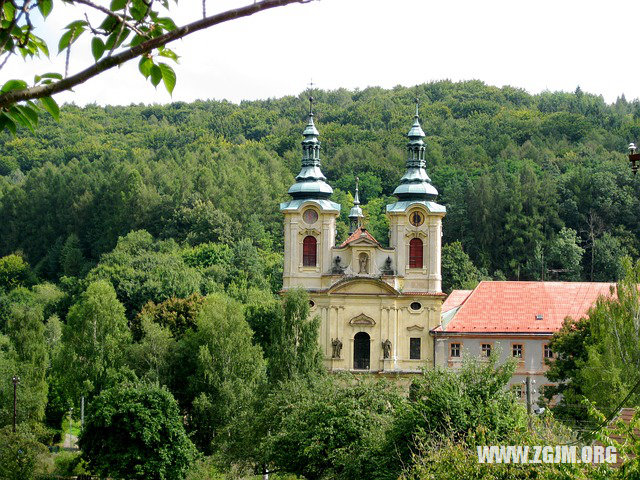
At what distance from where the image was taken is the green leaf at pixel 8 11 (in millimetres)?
5621

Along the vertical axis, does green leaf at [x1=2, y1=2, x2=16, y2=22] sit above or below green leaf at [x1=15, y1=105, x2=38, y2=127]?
above

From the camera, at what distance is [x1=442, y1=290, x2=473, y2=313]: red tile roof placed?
216 feet

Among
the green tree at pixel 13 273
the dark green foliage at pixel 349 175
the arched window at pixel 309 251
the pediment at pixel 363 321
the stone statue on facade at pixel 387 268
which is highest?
the dark green foliage at pixel 349 175

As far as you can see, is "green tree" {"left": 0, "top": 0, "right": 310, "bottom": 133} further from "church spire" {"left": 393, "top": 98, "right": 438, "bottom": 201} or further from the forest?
"church spire" {"left": 393, "top": 98, "right": 438, "bottom": 201}

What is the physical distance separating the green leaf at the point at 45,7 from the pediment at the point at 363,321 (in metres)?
56.2

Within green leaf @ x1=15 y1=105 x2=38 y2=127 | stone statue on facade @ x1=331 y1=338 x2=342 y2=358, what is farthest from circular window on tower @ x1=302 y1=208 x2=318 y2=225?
green leaf @ x1=15 y1=105 x2=38 y2=127

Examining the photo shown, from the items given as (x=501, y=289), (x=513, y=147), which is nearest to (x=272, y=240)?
(x=513, y=147)

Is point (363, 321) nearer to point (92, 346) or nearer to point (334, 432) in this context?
point (92, 346)

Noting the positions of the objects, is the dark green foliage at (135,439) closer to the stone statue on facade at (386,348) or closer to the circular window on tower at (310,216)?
the stone statue on facade at (386,348)

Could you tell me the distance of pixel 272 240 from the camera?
4099 inches

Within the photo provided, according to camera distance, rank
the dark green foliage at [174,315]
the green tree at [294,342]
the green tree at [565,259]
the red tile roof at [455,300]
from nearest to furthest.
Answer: the green tree at [294,342], the red tile roof at [455,300], the dark green foliage at [174,315], the green tree at [565,259]

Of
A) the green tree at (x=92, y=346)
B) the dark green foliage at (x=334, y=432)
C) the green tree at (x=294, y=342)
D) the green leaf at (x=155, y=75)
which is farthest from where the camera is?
the green tree at (x=92, y=346)

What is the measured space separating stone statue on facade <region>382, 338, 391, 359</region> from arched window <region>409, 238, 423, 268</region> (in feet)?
13.8

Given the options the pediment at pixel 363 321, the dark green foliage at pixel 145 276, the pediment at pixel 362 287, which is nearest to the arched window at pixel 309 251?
the pediment at pixel 362 287
